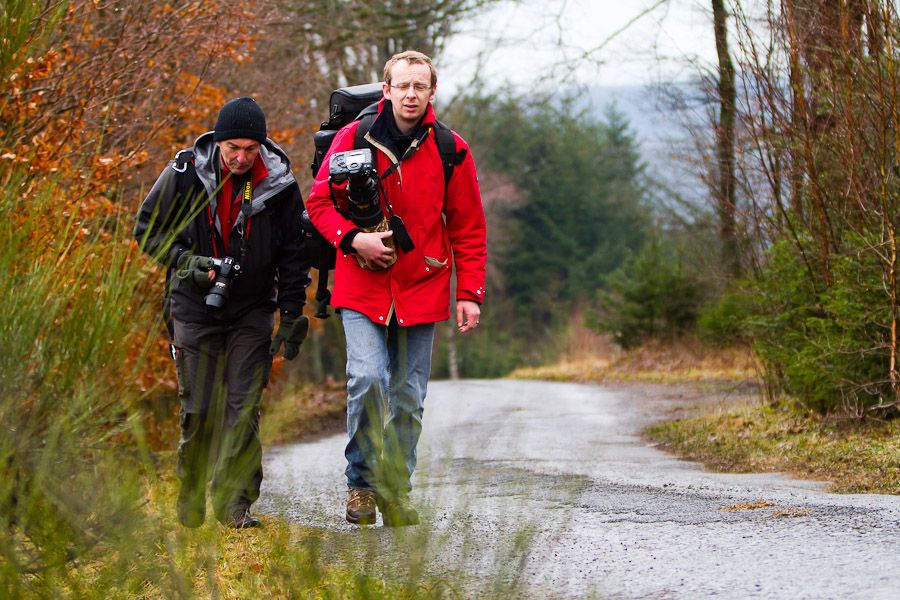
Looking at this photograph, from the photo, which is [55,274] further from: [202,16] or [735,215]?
[735,215]

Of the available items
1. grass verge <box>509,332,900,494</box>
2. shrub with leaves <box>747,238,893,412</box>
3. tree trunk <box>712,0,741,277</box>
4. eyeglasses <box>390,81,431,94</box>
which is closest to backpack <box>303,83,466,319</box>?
eyeglasses <box>390,81,431,94</box>

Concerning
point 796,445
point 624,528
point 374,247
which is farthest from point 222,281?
point 796,445

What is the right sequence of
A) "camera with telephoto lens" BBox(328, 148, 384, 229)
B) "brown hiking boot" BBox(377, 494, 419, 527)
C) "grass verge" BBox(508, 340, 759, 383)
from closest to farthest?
"brown hiking boot" BBox(377, 494, 419, 527) → "camera with telephoto lens" BBox(328, 148, 384, 229) → "grass verge" BBox(508, 340, 759, 383)

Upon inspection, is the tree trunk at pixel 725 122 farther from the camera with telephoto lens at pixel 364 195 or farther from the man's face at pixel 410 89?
the camera with telephoto lens at pixel 364 195

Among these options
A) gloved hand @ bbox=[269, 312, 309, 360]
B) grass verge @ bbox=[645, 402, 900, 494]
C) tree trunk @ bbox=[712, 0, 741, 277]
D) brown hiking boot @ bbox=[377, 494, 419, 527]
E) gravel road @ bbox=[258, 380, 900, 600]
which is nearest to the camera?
gravel road @ bbox=[258, 380, 900, 600]

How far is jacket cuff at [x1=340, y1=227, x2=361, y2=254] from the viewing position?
19.6ft

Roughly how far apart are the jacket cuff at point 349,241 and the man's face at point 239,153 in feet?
1.98

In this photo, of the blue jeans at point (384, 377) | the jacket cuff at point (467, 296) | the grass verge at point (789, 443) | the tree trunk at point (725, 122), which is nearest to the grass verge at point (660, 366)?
the grass verge at point (789, 443)

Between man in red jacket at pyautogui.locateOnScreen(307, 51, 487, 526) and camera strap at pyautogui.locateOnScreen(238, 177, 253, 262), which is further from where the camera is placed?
camera strap at pyautogui.locateOnScreen(238, 177, 253, 262)

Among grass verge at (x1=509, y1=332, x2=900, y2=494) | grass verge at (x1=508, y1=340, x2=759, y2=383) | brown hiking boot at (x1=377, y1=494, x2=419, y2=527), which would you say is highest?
brown hiking boot at (x1=377, y1=494, x2=419, y2=527)

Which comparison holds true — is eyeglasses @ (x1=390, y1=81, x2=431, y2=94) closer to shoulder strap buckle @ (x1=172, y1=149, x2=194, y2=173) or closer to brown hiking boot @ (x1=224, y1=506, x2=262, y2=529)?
shoulder strap buckle @ (x1=172, y1=149, x2=194, y2=173)

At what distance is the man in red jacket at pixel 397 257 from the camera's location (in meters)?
6.01

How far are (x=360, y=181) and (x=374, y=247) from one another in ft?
1.01

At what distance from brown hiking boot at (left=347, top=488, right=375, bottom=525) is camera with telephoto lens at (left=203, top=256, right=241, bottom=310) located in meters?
1.07
